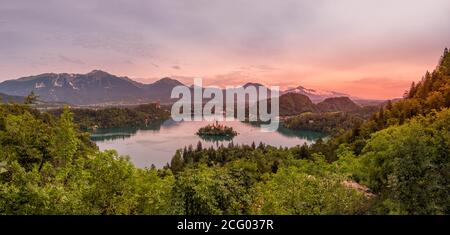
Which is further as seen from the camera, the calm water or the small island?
the small island

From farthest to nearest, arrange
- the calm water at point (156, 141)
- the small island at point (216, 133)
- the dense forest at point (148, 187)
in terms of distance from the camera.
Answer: the small island at point (216, 133) < the calm water at point (156, 141) < the dense forest at point (148, 187)

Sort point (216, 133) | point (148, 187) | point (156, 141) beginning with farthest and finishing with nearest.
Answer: point (216, 133) → point (156, 141) → point (148, 187)

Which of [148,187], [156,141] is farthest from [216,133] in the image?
[148,187]

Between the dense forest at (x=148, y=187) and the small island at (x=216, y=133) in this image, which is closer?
the dense forest at (x=148, y=187)

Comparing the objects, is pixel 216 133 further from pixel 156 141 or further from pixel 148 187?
pixel 148 187

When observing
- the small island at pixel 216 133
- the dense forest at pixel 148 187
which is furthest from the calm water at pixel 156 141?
the dense forest at pixel 148 187

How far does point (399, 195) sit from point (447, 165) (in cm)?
149

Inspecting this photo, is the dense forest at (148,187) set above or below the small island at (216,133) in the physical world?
above

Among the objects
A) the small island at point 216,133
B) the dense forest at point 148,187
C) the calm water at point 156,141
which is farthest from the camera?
the small island at point 216,133

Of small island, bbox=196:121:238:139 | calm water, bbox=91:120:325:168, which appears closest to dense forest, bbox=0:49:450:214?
calm water, bbox=91:120:325:168

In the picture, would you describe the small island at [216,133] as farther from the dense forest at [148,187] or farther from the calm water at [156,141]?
the dense forest at [148,187]

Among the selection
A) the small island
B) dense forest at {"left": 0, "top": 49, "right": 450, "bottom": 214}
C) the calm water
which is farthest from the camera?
the small island

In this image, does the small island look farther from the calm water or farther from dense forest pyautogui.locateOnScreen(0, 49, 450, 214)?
dense forest pyautogui.locateOnScreen(0, 49, 450, 214)
